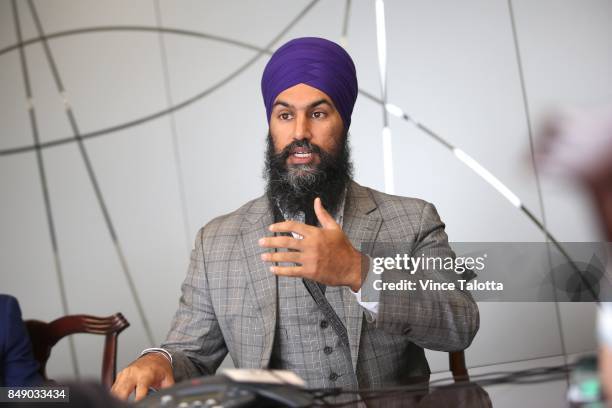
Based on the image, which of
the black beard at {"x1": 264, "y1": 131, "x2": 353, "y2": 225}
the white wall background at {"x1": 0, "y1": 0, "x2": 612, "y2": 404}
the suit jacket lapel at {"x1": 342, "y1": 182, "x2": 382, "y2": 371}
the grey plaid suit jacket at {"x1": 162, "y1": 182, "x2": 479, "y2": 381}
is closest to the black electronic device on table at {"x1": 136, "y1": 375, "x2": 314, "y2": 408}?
the grey plaid suit jacket at {"x1": 162, "y1": 182, "x2": 479, "y2": 381}

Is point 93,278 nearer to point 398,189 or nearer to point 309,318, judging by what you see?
point 398,189

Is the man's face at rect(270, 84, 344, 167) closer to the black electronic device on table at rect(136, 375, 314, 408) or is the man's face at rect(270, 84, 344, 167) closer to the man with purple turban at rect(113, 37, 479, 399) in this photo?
the man with purple turban at rect(113, 37, 479, 399)

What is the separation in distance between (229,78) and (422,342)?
2.25 metres

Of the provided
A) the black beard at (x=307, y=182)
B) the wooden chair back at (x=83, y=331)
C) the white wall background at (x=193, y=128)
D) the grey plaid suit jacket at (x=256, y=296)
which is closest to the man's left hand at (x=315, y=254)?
→ the grey plaid suit jacket at (x=256, y=296)

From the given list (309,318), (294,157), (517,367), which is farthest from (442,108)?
(517,367)

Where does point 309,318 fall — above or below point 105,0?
below

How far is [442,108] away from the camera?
3.37 m

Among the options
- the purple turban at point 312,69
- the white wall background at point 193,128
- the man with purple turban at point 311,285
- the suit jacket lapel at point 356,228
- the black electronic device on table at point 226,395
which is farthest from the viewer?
the white wall background at point 193,128

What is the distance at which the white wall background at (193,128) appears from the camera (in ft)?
10.8

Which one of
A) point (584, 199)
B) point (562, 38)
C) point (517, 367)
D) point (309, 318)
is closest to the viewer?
point (584, 199)

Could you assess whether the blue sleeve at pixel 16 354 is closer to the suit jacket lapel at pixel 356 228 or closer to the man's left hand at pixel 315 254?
the suit jacket lapel at pixel 356 228

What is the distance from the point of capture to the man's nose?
6.56 feet

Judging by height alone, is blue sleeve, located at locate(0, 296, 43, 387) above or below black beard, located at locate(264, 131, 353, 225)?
below

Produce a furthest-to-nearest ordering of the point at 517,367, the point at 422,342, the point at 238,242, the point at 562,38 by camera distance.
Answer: the point at 562,38
the point at 238,242
the point at 422,342
the point at 517,367
